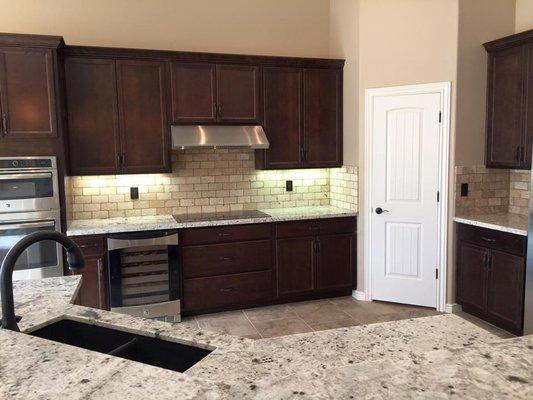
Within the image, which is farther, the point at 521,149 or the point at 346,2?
the point at 346,2

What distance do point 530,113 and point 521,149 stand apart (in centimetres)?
32

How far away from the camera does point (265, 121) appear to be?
4.79 meters

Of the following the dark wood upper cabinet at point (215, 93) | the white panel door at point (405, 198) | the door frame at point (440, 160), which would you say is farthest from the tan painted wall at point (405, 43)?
the dark wood upper cabinet at point (215, 93)

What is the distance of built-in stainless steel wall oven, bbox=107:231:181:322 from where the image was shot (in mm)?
A: 4090

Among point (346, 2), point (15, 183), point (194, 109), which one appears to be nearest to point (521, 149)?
point (346, 2)

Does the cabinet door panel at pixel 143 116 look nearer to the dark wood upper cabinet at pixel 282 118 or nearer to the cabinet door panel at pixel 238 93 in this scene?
the cabinet door panel at pixel 238 93

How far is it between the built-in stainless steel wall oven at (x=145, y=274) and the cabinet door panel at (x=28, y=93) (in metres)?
1.13

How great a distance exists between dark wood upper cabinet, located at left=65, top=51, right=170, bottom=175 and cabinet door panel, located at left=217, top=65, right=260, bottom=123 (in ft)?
1.84

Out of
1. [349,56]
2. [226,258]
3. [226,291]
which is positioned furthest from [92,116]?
[349,56]

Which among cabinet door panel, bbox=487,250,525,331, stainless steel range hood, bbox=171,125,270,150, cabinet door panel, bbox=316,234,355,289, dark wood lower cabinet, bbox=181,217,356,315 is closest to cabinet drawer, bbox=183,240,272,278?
dark wood lower cabinet, bbox=181,217,356,315

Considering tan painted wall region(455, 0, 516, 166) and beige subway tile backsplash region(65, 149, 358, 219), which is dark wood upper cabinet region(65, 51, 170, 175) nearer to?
beige subway tile backsplash region(65, 149, 358, 219)

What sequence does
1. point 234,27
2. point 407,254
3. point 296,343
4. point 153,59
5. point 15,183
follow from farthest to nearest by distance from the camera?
point 234,27, point 407,254, point 153,59, point 15,183, point 296,343

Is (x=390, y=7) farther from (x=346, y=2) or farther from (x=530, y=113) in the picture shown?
(x=530, y=113)

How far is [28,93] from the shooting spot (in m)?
3.77
